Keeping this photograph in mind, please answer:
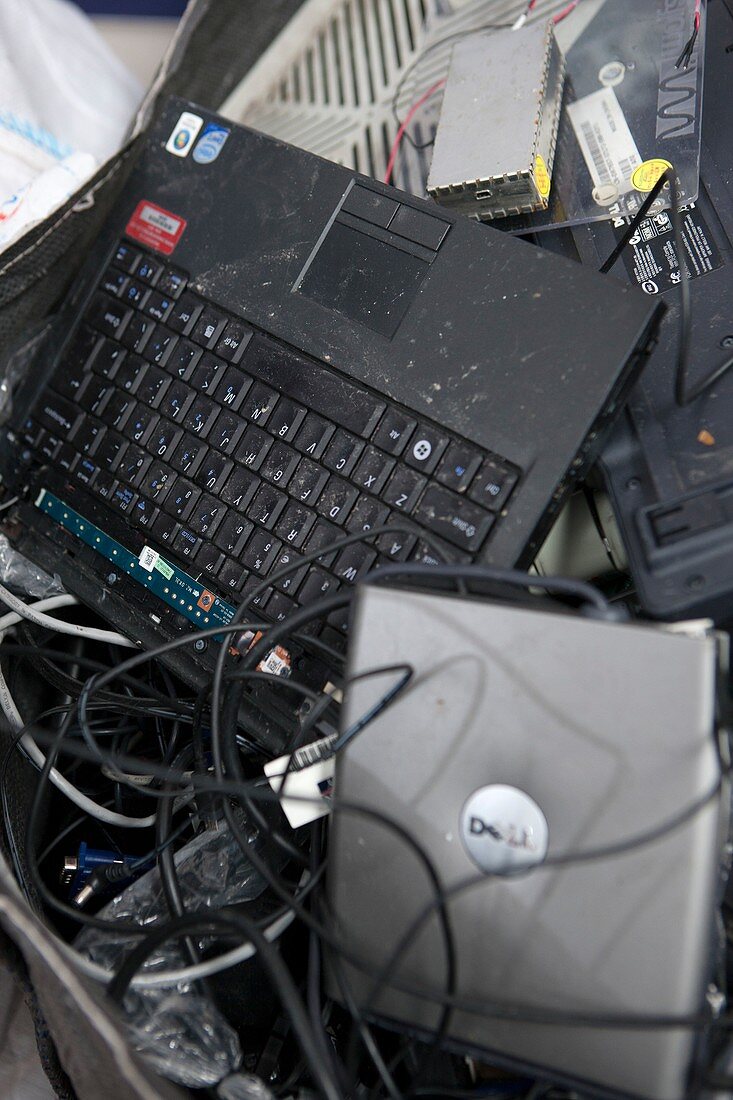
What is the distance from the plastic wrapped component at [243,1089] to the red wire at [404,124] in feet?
2.40

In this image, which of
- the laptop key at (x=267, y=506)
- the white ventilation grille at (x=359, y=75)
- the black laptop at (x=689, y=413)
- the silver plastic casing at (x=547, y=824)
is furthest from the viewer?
the white ventilation grille at (x=359, y=75)

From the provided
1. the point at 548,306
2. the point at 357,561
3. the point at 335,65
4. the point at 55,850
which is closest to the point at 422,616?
the point at 357,561

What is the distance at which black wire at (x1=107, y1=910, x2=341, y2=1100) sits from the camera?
48 centimetres

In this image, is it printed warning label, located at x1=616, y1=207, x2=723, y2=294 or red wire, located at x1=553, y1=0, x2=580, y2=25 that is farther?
red wire, located at x1=553, y1=0, x2=580, y2=25

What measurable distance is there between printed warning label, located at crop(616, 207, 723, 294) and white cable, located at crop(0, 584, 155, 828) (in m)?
0.50

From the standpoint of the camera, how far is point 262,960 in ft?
1.81

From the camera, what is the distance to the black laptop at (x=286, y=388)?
0.62 metres

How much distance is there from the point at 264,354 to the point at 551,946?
0.45 metres

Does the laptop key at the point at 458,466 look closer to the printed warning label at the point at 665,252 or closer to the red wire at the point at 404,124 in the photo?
the printed warning label at the point at 665,252

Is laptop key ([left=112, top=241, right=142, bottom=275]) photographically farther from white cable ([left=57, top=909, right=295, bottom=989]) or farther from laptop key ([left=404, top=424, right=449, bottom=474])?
white cable ([left=57, top=909, right=295, bottom=989])

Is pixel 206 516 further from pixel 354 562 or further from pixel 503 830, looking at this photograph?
pixel 503 830

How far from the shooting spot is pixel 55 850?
2.51 ft

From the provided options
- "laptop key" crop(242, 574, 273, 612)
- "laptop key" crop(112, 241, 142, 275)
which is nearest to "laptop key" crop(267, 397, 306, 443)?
"laptop key" crop(242, 574, 273, 612)

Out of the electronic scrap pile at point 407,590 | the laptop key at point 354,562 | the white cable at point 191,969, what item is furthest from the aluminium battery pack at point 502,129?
the white cable at point 191,969
